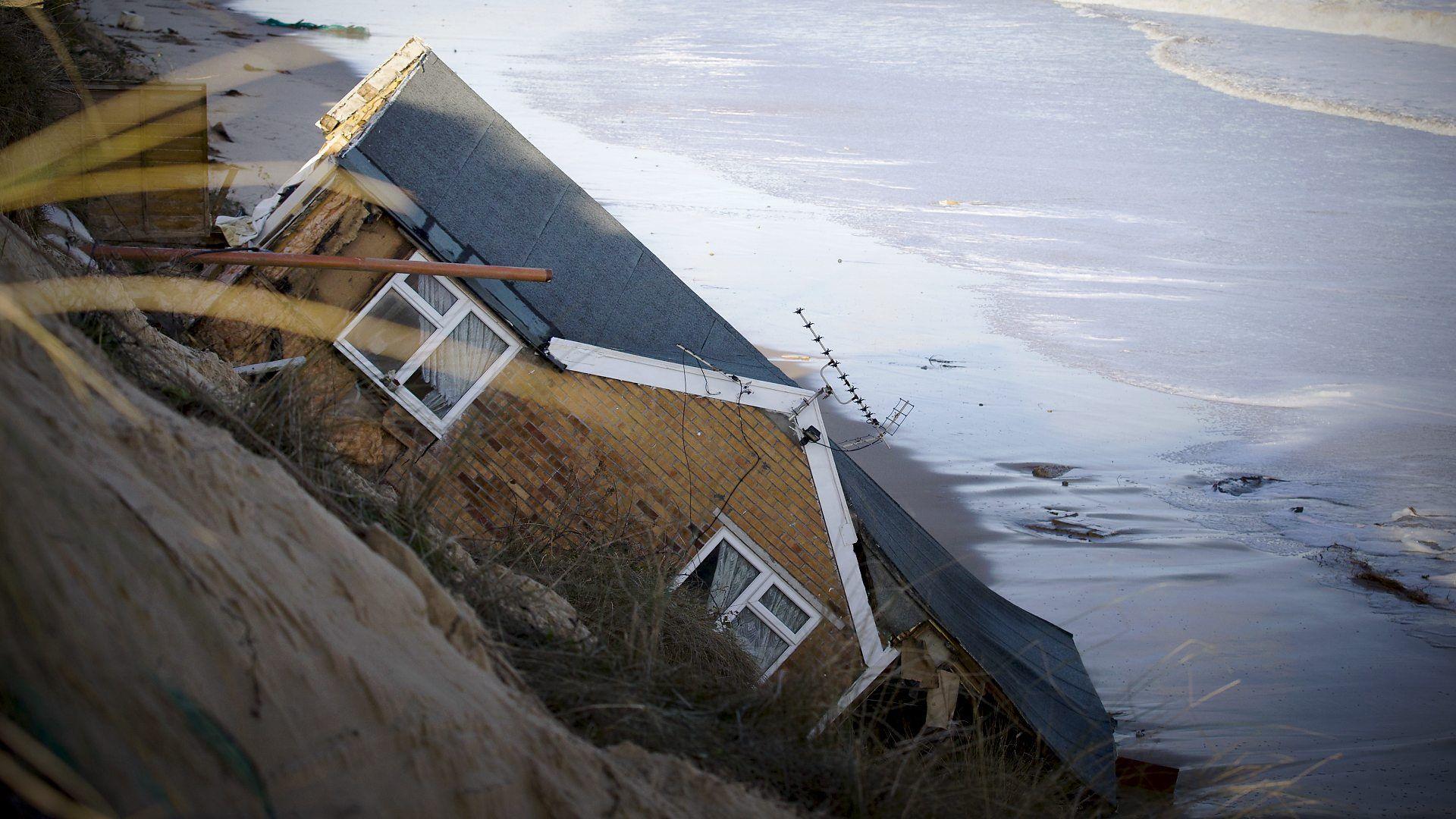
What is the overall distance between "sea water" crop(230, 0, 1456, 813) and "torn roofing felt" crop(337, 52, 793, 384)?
4496 millimetres

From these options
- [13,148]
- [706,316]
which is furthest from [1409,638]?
[13,148]

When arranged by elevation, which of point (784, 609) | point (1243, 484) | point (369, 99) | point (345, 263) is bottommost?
point (1243, 484)

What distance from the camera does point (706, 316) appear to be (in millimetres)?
9555

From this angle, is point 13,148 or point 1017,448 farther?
point 1017,448

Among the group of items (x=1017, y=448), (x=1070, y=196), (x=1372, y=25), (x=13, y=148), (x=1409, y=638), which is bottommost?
(x=1409, y=638)

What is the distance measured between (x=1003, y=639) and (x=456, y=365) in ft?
17.4

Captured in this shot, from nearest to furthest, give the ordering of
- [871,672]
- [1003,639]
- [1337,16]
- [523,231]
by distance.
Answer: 1. [871,672]
2. [523,231]
3. [1003,639]
4. [1337,16]

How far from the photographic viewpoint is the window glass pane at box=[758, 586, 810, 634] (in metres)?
7.82

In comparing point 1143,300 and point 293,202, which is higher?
point 293,202

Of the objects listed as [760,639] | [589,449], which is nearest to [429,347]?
[589,449]

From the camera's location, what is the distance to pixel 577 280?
27.9 ft

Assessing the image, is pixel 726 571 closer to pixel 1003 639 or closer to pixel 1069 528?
pixel 1003 639

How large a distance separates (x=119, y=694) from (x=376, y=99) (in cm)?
705

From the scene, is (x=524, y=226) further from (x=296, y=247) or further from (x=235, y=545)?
(x=235, y=545)
